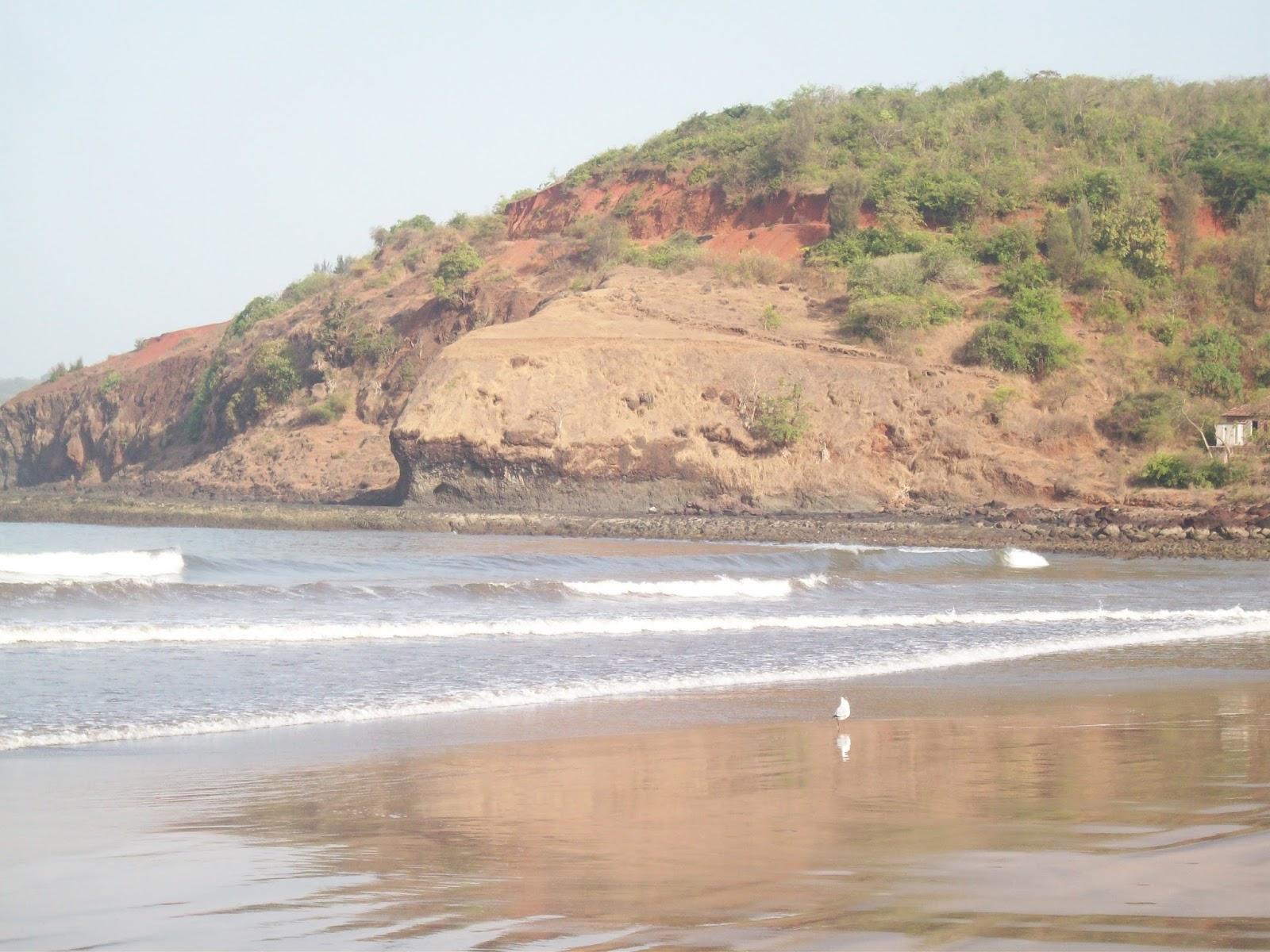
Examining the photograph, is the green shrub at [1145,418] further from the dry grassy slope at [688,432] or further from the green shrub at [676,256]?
the green shrub at [676,256]

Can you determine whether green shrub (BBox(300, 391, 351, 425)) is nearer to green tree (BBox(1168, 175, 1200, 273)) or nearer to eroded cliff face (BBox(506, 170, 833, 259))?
eroded cliff face (BBox(506, 170, 833, 259))

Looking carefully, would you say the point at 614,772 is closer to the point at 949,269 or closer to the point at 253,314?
the point at 949,269

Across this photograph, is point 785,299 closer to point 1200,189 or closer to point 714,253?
point 714,253

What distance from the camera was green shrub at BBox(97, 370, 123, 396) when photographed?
6919 centimetres

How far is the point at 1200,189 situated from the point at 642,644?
46.2 m

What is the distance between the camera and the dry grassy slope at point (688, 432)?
40438mm

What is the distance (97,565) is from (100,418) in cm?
4835

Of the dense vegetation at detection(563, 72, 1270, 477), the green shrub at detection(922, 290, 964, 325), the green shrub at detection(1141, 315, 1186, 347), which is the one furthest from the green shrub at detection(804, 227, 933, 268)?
the green shrub at detection(1141, 315, 1186, 347)

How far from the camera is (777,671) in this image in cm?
1445

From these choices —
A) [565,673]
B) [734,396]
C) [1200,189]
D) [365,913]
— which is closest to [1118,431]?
[734,396]

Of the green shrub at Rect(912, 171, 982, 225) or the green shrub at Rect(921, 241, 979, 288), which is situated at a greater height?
the green shrub at Rect(912, 171, 982, 225)

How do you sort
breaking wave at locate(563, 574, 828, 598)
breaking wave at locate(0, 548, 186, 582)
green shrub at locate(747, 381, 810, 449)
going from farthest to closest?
green shrub at locate(747, 381, 810, 449)
breaking wave at locate(0, 548, 186, 582)
breaking wave at locate(563, 574, 828, 598)

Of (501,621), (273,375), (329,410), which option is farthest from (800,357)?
(501,621)

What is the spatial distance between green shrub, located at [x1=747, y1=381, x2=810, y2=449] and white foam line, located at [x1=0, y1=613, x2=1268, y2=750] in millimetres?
22313
